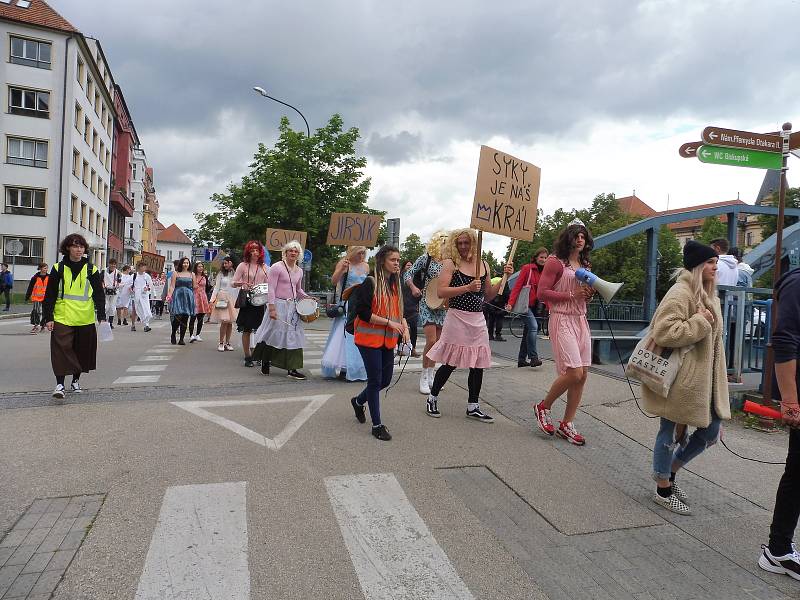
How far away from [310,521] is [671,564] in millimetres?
1936

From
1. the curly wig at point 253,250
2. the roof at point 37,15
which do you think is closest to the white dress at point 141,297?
the curly wig at point 253,250

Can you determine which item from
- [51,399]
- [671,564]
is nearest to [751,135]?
[671,564]

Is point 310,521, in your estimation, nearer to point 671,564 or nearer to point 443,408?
point 671,564

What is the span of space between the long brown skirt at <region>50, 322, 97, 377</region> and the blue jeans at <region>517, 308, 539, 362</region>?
5.60 meters

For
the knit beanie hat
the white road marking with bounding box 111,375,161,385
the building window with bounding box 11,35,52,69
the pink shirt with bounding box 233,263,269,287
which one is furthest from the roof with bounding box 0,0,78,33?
the knit beanie hat

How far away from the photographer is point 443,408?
664 centimetres

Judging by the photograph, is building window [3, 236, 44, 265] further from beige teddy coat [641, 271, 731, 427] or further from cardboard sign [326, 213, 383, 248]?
beige teddy coat [641, 271, 731, 427]

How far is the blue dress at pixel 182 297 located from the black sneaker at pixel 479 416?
322 inches

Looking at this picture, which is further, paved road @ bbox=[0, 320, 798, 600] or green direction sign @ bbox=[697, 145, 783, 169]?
green direction sign @ bbox=[697, 145, 783, 169]

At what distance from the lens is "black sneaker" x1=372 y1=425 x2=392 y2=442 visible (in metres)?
5.30

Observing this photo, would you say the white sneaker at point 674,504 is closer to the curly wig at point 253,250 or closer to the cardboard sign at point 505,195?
the cardboard sign at point 505,195

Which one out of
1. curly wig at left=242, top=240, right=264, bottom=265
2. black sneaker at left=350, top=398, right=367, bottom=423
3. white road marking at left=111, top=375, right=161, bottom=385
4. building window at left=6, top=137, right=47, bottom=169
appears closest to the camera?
black sneaker at left=350, top=398, right=367, bottom=423

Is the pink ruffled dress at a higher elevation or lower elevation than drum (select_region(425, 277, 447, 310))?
lower

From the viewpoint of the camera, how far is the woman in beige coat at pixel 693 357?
12.3ft
